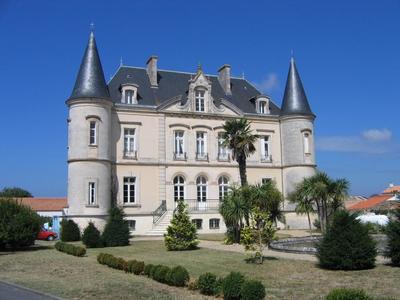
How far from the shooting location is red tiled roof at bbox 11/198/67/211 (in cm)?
6406

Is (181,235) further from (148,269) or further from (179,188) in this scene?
(179,188)

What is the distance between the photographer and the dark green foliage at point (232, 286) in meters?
10.5

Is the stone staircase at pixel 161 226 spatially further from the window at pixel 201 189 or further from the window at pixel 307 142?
the window at pixel 307 142

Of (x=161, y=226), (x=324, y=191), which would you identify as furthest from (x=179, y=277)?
(x=161, y=226)

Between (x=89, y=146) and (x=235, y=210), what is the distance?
14.0 m

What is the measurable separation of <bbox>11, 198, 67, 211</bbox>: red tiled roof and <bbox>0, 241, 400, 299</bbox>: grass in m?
45.3

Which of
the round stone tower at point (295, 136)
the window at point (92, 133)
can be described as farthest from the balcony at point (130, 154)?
the round stone tower at point (295, 136)

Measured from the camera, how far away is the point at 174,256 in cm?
2031

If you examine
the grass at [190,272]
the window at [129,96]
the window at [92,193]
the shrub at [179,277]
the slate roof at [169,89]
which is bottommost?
the grass at [190,272]

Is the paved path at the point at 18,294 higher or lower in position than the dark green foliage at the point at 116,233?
lower

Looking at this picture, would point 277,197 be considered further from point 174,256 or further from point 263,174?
point 174,256

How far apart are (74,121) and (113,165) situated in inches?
183

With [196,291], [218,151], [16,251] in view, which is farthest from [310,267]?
[218,151]

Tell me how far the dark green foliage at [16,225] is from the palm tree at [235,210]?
10408 millimetres
